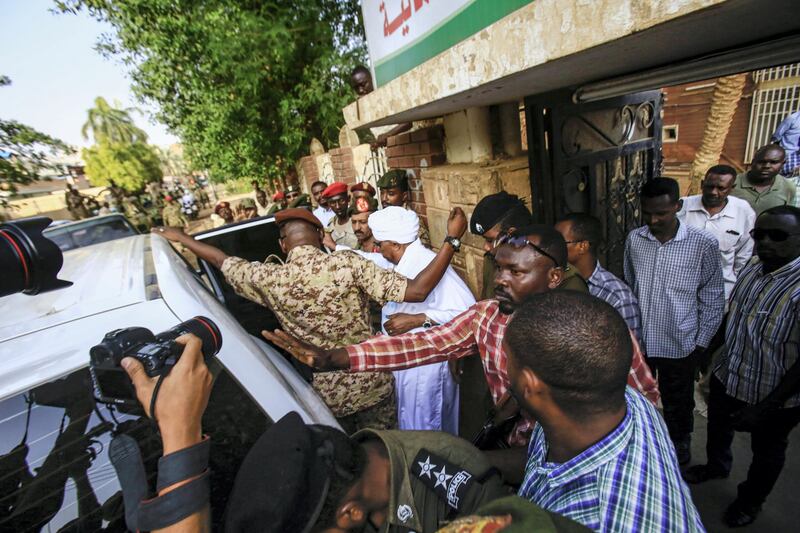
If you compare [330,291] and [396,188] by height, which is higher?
[396,188]

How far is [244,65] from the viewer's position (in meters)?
6.65

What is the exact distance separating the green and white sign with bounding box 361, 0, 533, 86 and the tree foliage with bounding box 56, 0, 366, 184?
4.84 metres

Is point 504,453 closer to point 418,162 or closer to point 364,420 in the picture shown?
point 364,420

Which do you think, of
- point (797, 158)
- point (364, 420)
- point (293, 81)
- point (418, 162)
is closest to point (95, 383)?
point (364, 420)

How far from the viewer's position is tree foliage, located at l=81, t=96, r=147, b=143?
38781 mm

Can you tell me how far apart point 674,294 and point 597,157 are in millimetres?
1045

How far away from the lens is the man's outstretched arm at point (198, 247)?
2.26 m

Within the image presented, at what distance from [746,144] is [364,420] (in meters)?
9.97

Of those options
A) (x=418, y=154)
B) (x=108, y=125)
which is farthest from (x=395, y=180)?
(x=108, y=125)

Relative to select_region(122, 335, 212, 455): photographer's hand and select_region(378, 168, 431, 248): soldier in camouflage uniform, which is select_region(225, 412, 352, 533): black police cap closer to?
select_region(122, 335, 212, 455): photographer's hand

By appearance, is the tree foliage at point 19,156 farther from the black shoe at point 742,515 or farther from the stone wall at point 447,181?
the black shoe at point 742,515

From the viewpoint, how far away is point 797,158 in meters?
4.16

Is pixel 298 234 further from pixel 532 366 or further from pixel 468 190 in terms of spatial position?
pixel 532 366

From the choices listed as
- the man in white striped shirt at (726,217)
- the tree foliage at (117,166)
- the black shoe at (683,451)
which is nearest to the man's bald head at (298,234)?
the black shoe at (683,451)
